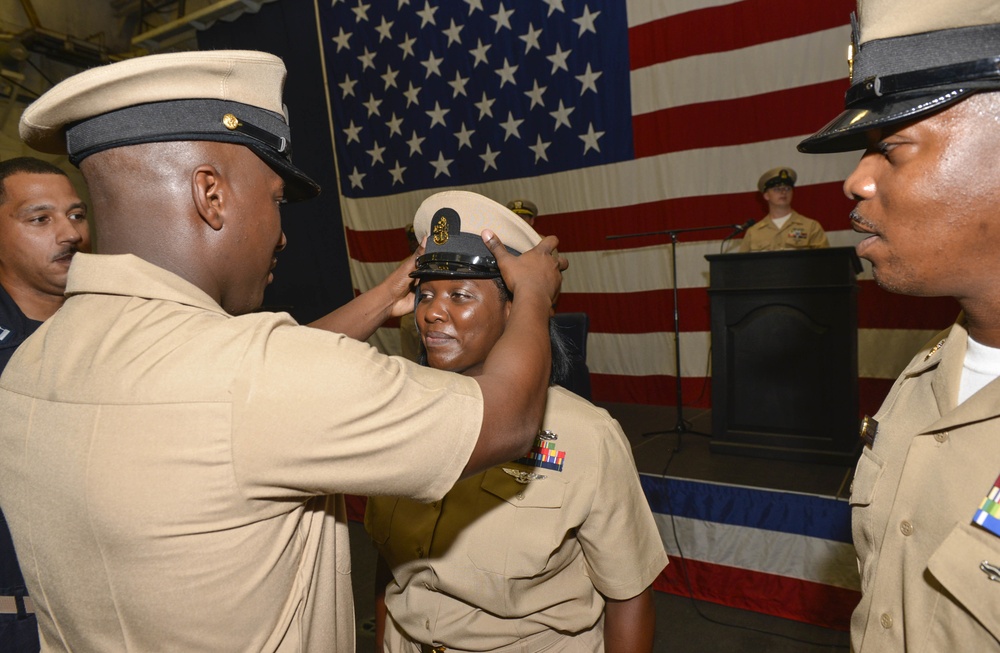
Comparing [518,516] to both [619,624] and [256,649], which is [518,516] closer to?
[619,624]

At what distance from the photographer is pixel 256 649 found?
88cm

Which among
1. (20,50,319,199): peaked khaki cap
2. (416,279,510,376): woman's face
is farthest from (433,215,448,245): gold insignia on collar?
(20,50,319,199): peaked khaki cap

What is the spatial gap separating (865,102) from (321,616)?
3.66 ft

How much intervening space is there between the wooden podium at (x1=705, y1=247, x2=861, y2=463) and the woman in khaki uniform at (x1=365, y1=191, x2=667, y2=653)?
2.43m

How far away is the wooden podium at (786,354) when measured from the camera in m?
3.54

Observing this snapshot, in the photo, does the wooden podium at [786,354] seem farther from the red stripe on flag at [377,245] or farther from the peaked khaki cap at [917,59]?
the red stripe on flag at [377,245]

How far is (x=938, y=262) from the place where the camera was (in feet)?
2.94

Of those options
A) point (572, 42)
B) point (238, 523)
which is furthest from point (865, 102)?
point (572, 42)

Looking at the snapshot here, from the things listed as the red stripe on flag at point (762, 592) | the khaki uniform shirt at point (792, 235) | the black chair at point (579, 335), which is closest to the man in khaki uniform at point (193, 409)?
the red stripe on flag at point (762, 592)

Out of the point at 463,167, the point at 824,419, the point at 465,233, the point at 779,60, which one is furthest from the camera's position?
the point at 463,167

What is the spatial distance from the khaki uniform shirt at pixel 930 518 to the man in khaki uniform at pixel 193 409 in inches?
23.2

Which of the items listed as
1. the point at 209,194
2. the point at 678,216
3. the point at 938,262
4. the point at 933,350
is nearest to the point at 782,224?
the point at 678,216

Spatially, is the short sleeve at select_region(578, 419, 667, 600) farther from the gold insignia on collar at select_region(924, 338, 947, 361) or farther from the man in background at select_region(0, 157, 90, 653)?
the man in background at select_region(0, 157, 90, 653)

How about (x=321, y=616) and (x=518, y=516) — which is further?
(x=518, y=516)
